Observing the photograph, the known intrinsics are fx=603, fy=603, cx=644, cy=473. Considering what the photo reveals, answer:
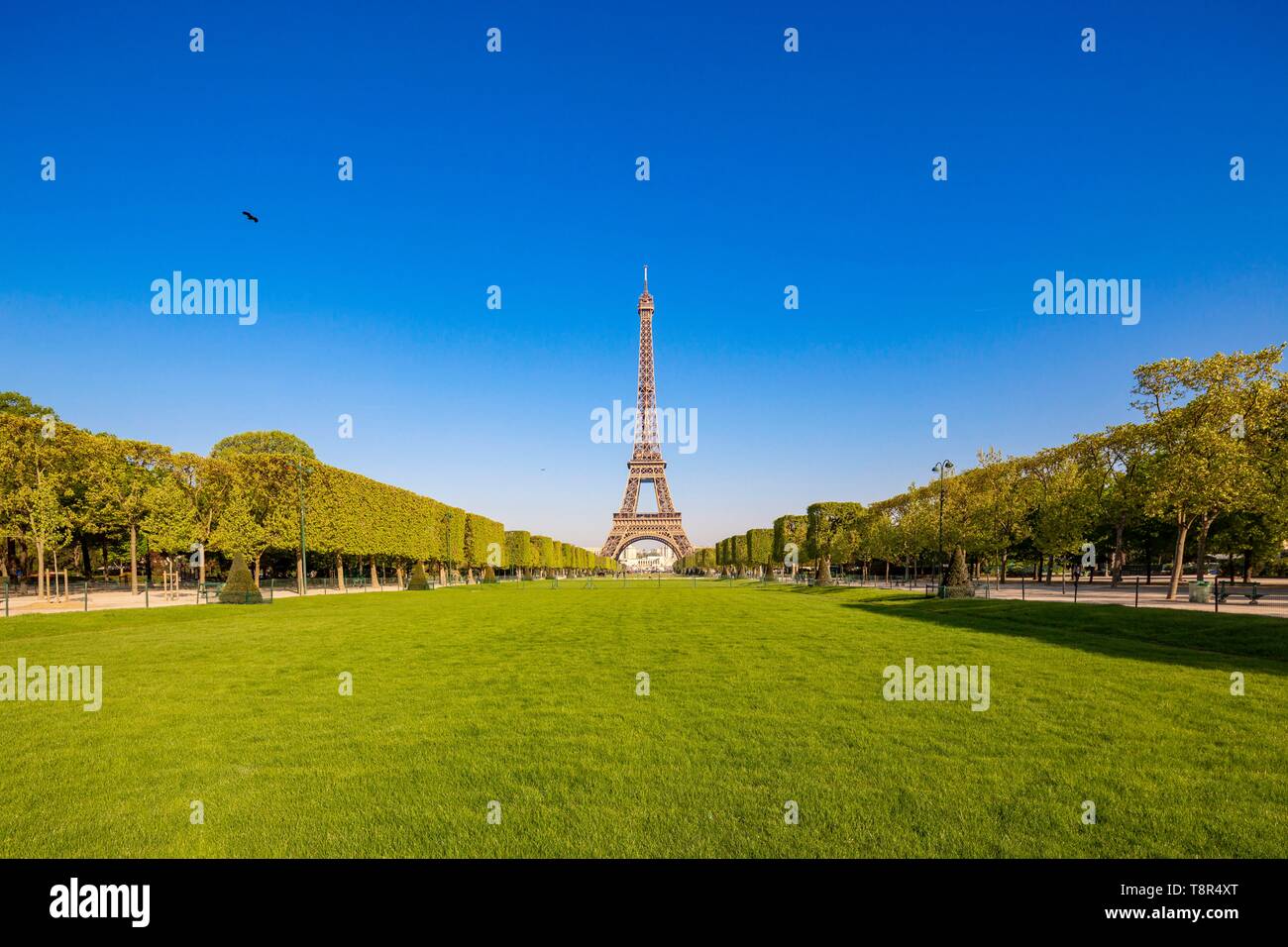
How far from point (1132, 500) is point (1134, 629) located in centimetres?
1900

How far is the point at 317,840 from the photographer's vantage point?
186 inches

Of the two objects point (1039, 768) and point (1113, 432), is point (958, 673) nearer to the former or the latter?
point (1039, 768)

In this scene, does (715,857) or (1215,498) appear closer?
(715,857)

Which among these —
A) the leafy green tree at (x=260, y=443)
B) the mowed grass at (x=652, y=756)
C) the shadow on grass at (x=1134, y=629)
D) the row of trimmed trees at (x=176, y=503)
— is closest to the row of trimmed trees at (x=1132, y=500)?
the shadow on grass at (x=1134, y=629)

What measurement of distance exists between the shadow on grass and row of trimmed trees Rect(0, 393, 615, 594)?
40.0m

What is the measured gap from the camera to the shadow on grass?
13984mm

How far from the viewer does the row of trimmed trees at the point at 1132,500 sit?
2734 cm

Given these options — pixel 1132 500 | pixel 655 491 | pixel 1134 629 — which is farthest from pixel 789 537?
pixel 1134 629

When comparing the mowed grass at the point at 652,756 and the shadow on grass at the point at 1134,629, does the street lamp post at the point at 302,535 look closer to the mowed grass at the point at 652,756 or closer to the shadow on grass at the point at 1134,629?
the mowed grass at the point at 652,756

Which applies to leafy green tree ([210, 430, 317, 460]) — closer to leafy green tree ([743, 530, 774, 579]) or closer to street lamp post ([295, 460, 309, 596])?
street lamp post ([295, 460, 309, 596])

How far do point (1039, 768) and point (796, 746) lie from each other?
8.02 feet

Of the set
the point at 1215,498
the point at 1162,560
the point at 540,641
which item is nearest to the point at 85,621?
the point at 540,641

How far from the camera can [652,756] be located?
6.71 m

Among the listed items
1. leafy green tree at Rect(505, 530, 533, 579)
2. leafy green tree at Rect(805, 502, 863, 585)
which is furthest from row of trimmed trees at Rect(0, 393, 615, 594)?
leafy green tree at Rect(805, 502, 863, 585)
